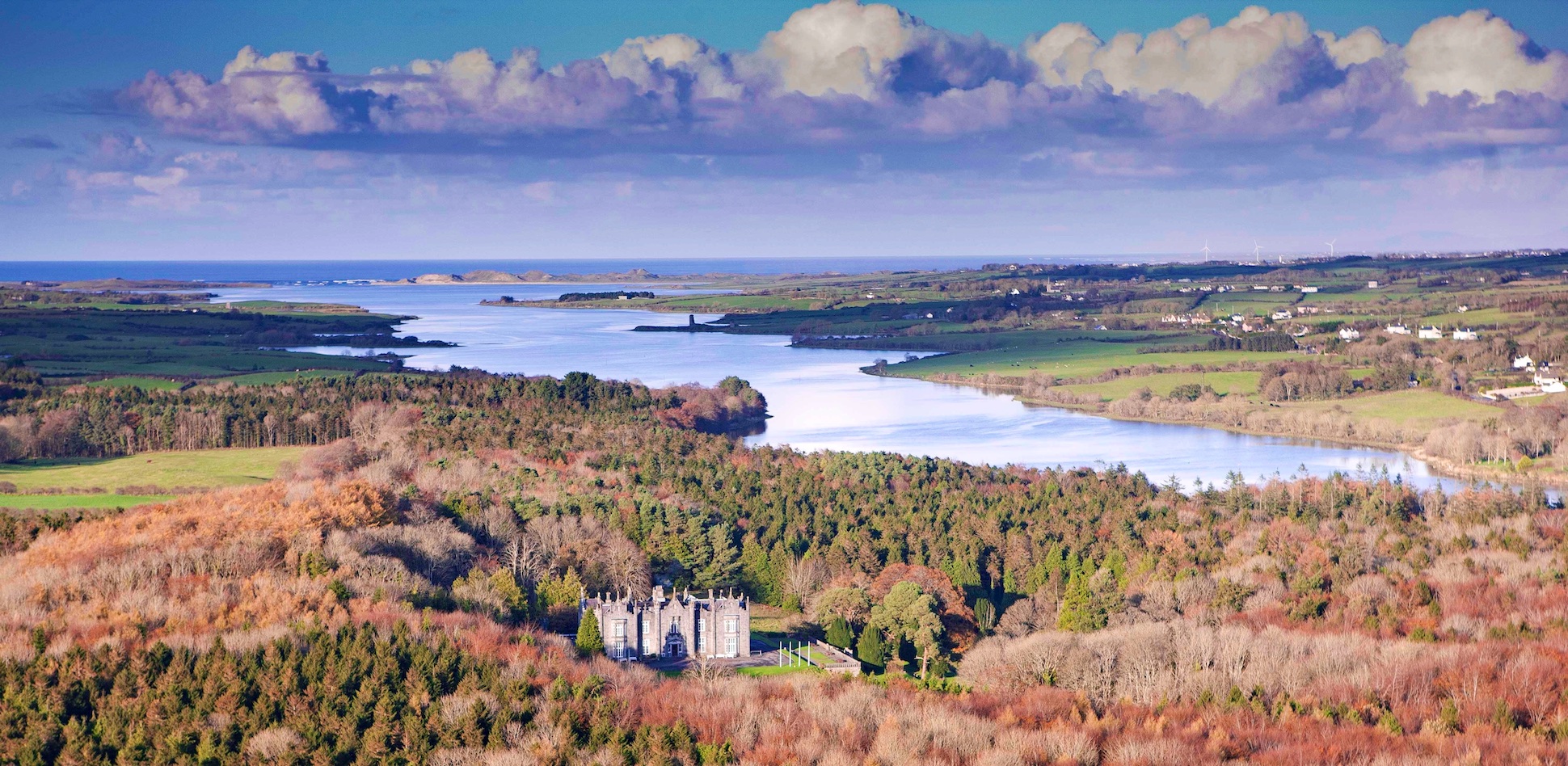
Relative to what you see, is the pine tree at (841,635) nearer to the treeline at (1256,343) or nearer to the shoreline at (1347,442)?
the shoreline at (1347,442)

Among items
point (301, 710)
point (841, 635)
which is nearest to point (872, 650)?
point (841, 635)

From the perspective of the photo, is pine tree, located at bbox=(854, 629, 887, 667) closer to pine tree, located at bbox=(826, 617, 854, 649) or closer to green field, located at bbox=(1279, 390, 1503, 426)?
pine tree, located at bbox=(826, 617, 854, 649)

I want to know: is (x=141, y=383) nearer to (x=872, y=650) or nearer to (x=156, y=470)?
(x=156, y=470)

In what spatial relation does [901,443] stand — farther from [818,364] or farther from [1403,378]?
[818,364]

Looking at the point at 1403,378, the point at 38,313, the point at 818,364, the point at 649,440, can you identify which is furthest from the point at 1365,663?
the point at 38,313

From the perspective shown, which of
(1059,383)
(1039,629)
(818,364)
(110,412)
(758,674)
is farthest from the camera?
(818,364)
